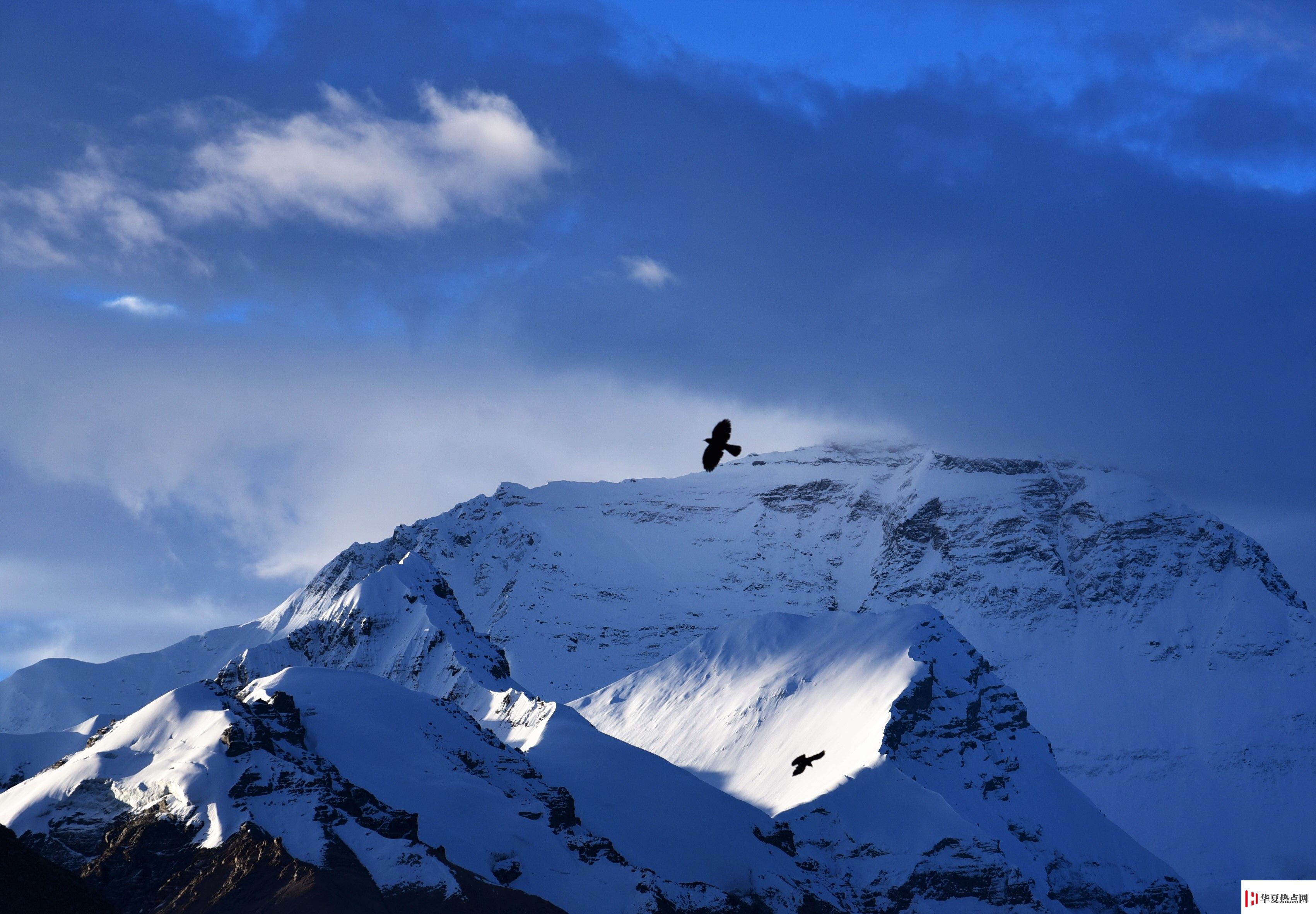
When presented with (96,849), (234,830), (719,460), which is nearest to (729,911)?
(234,830)

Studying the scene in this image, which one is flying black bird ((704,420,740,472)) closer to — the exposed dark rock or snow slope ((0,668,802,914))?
the exposed dark rock

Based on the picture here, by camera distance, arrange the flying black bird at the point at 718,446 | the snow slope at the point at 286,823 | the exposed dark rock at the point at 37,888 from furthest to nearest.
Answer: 1. the snow slope at the point at 286,823
2. the exposed dark rock at the point at 37,888
3. the flying black bird at the point at 718,446

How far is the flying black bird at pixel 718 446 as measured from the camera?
48.5m

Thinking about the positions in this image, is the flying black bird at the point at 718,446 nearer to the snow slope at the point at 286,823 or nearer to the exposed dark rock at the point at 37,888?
the exposed dark rock at the point at 37,888

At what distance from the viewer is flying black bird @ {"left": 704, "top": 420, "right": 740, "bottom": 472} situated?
159ft

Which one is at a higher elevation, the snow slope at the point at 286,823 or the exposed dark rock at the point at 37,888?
the snow slope at the point at 286,823

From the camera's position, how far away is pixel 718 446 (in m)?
49.0

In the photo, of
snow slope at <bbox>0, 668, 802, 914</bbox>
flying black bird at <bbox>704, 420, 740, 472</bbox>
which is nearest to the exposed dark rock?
snow slope at <bbox>0, 668, 802, 914</bbox>

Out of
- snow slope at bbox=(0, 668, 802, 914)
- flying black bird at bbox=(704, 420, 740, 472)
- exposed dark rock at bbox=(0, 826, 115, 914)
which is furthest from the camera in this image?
snow slope at bbox=(0, 668, 802, 914)

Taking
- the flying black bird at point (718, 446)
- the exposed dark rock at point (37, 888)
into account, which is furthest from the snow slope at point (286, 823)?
the flying black bird at point (718, 446)

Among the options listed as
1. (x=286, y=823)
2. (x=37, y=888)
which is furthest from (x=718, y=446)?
(x=286, y=823)

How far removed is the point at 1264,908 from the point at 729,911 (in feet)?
241

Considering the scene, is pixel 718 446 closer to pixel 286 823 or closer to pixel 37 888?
pixel 37 888

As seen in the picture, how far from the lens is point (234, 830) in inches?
6909
